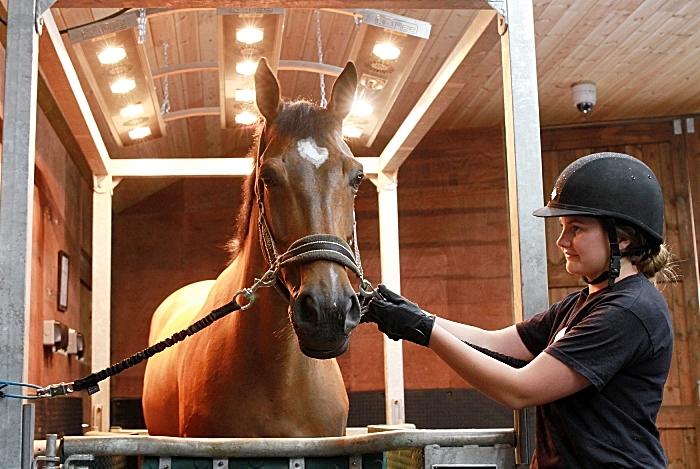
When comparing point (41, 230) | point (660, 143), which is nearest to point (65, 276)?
point (41, 230)

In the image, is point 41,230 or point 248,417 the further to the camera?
point 41,230

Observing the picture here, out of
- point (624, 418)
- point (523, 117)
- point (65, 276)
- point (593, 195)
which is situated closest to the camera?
point (624, 418)

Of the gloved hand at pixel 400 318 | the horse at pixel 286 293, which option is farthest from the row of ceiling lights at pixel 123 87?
the gloved hand at pixel 400 318

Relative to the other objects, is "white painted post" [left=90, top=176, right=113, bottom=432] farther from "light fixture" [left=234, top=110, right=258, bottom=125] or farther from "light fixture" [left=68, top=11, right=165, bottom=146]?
"light fixture" [left=234, top=110, right=258, bottom=125]

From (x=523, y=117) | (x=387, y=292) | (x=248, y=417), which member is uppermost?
(x=523, y=117)

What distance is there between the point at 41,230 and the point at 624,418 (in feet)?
13.7

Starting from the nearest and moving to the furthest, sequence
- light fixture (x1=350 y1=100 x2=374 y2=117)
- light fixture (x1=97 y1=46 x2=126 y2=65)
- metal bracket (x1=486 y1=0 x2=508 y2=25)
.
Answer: metal bracket (x1=486 y1=0 x2=508 y2=25) → light fixture (x1=97 y1=46 x2=126 y2=65) → light fixture (x1=350 y1=100 x2=374 y2=117)

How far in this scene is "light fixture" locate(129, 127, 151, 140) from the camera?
462 cm

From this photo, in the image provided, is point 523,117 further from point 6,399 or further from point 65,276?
point 65,276

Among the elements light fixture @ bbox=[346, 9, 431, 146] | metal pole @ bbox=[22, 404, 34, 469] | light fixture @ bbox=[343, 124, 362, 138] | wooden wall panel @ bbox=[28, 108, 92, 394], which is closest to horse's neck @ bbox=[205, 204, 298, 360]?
metal pole @ bbox=[22, 404, 34, 469]

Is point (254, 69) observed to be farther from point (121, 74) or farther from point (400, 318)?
point (400, 318)

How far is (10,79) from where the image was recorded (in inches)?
85.3

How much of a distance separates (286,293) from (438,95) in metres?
1.57

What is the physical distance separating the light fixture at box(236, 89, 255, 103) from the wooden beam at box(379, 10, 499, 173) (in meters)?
0.83
